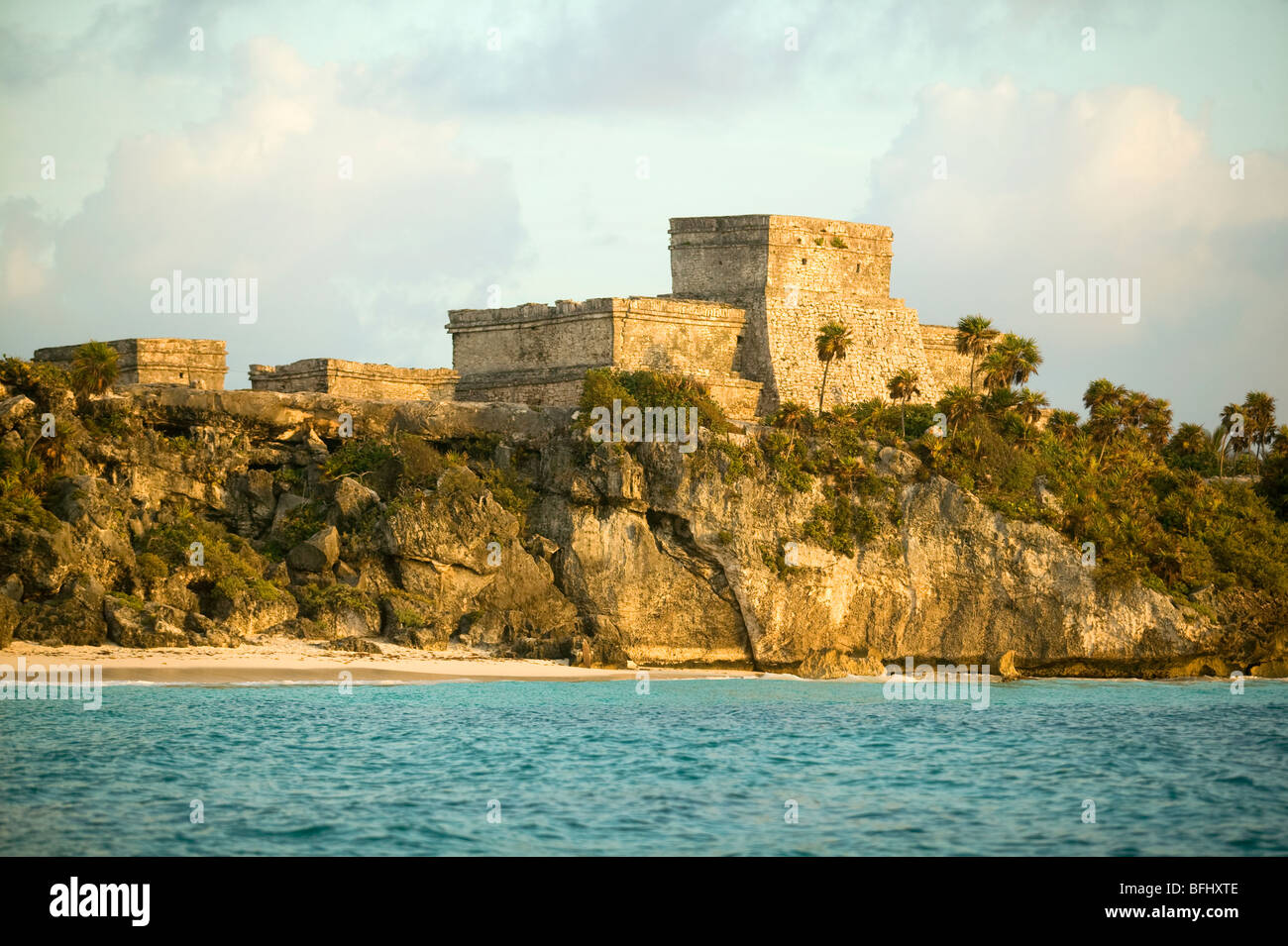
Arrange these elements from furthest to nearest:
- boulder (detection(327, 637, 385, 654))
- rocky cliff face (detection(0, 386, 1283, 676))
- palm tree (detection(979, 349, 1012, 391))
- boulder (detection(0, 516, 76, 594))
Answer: palm tree (detection(979, 349, 1012, 391)) → rocky cliff face (detection(0, 386, 1283, 676)) → boulder (detection(327, 637, 385, 654)) → boulder (detection(0, 516, 76, 594))

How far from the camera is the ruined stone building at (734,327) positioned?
4872 centimetres

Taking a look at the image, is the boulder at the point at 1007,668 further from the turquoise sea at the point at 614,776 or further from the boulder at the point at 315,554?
the boulder at the point at 315,554

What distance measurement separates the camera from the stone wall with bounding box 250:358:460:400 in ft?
151

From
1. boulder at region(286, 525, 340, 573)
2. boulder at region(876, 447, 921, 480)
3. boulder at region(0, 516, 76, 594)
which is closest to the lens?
boulder at region(0, 516, 76, 594)

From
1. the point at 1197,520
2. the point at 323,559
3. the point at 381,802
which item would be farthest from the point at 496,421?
the point at 381,802

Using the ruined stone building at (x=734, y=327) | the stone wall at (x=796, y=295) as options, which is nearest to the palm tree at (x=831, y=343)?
the stone wall at (x=796, y=295)

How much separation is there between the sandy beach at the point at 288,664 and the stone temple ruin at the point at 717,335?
1253cm

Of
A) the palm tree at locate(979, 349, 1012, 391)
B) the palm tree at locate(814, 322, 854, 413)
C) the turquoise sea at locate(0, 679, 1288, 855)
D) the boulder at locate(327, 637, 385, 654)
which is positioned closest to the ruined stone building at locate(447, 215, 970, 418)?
the palm tree at locate(814, 322, 854, 413)

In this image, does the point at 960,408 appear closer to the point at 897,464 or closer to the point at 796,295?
the point at 897,464

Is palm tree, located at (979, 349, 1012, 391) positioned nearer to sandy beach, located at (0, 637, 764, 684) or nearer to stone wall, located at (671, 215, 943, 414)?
stone wall, located at (671, 215, 943, 414)

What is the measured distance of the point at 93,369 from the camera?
4062 centimetres

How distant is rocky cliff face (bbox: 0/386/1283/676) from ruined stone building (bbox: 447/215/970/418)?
197 inches

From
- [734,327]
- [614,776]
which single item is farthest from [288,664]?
[734,327]
